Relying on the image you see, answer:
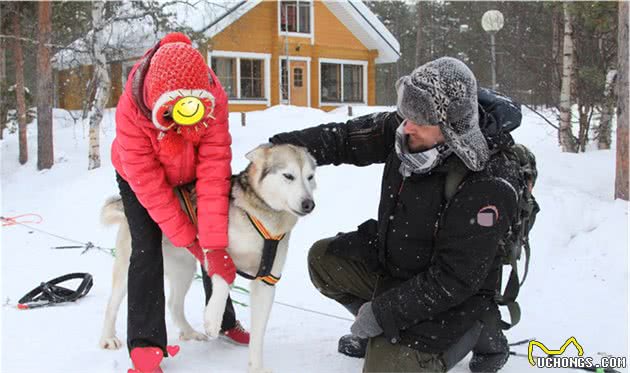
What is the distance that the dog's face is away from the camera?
270 centimetres

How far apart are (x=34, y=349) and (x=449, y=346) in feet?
6.80

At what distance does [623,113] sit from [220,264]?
4.47 m

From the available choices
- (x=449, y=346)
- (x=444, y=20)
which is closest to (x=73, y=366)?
(x=449, y=346)

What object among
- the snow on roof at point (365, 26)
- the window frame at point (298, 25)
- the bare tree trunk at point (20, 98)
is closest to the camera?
the bare tree trunk at point (20, 98)

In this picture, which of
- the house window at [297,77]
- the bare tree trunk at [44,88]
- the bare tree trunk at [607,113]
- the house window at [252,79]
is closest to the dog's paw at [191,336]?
the bare tree trunk at [607,113]

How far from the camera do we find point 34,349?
116 inches

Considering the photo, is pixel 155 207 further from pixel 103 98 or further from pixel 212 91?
pixel 103 98

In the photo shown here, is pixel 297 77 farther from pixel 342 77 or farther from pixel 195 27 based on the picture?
pixel 195 27

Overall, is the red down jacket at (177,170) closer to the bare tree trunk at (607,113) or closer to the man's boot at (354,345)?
the man's boot at (354,345)

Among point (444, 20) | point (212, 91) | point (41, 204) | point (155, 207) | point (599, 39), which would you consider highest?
point (444, 20)

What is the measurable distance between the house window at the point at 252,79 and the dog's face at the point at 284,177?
58.2 ft

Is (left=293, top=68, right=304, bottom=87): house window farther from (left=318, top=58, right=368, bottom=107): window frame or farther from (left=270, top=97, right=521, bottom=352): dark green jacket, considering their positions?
(left=270, top=97, right=521, bottom=352): dark green jacket

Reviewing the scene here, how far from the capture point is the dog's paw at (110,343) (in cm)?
298

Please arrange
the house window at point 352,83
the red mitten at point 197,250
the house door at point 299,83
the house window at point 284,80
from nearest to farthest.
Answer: the red mitten at point 197,250 → the house window at point 284,80 → the house door at point 299,83 → the house window at point 352,83
